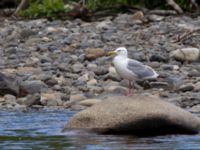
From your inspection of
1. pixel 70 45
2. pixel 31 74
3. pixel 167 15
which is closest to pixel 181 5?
pixel 167 15

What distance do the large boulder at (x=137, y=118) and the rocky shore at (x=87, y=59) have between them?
2.10 m

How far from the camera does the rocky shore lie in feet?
47.6

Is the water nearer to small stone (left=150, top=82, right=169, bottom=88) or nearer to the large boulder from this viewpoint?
the large boulder

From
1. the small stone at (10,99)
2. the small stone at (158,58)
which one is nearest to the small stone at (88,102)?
the small stone at (10,99)

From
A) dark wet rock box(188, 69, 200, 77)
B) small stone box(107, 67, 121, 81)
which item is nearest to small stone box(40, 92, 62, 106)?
small stone box(107, 67, 121, 81)

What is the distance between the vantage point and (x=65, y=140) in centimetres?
1082

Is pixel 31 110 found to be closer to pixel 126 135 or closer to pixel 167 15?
pixel 126 135

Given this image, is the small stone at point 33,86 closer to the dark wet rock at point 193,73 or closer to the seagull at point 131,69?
the seagull at point 131,69

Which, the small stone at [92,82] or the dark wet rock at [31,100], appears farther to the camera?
the small stone at [92,82]

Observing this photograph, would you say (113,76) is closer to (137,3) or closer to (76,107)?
(76,107)

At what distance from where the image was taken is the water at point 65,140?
33.8 ft

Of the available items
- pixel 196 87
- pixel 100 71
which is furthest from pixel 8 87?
pixel 196 87

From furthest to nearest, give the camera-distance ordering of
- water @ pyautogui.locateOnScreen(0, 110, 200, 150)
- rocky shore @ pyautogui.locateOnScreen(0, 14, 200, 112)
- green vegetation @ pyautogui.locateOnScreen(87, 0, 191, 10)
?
green vegetation @ pyautogui.locateOnScreen(87, 0, 191, 10) < rocky shore @ pyautogui.locateOnScreen(0, 14, 200, 112) < water @ pyautogui.locateOnScreen(0, 110, 200, 150)

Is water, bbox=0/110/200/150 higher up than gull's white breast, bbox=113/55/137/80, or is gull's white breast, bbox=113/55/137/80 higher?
gull's white breast, bbox=113/55/137/80
